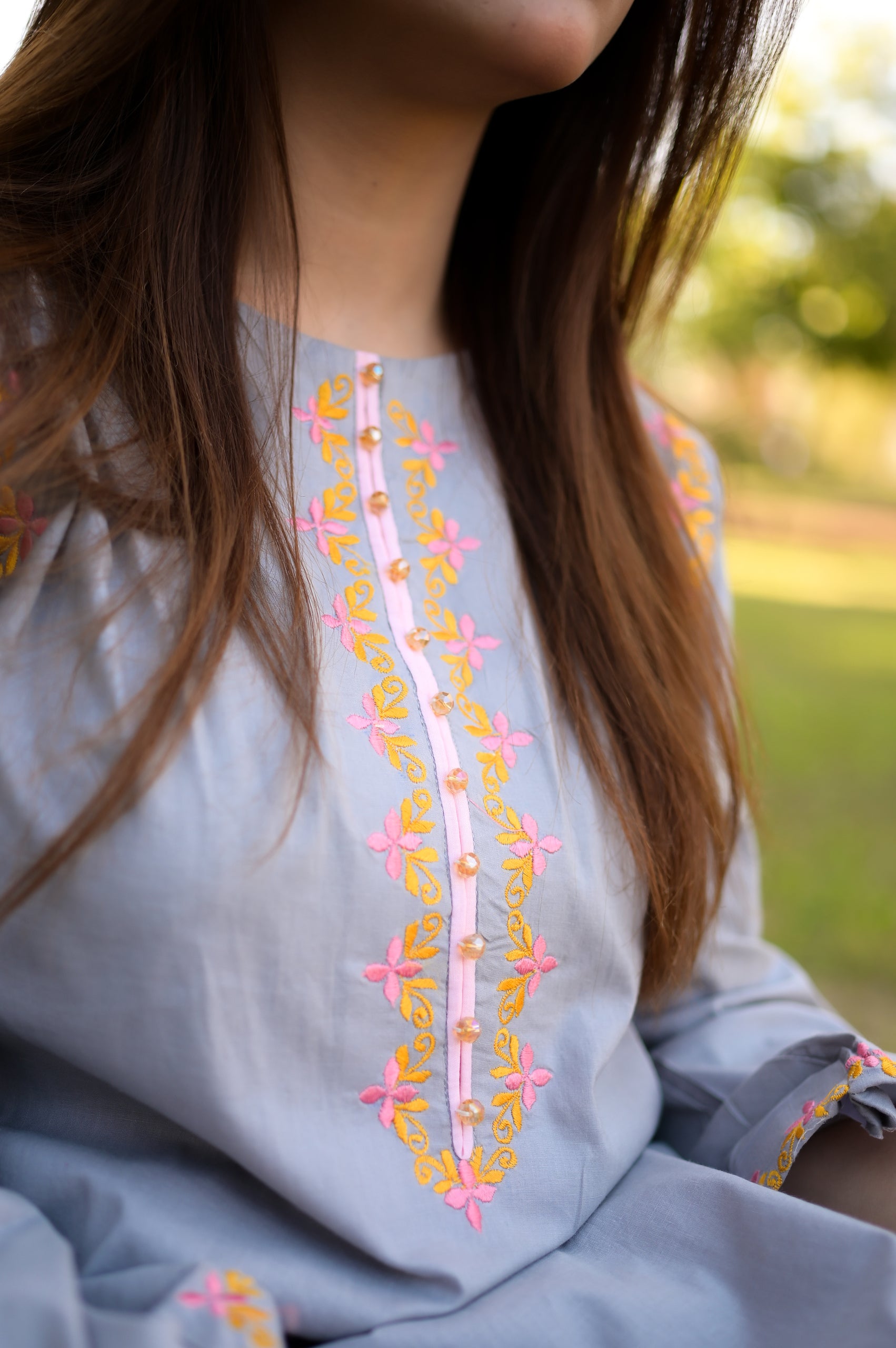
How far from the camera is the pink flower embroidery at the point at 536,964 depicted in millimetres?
997

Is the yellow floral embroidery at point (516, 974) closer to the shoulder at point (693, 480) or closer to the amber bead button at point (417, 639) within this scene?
the amber bead button at point (417, 639)

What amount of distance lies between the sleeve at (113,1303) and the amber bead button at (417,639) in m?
0.54

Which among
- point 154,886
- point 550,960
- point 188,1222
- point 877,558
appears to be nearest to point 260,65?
point 154,886

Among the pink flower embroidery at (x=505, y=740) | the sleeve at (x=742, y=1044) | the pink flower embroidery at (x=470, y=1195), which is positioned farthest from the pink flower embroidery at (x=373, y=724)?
the sleeve at (x=742, y=1044)

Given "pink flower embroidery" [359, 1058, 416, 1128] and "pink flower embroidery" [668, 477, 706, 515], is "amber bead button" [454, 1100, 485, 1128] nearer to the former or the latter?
"pink flower embroidery" [359, 1058, 416, 1128]

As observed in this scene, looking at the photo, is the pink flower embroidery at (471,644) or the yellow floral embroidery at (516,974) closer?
the yellow floral embroidery at (516,974)

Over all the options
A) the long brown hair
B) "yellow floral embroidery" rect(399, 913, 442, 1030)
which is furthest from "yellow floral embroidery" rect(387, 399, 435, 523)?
"yellow floral embroidery" rect(399, 913, 442, 1030)

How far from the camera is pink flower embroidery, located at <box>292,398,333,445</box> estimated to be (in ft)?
3.67

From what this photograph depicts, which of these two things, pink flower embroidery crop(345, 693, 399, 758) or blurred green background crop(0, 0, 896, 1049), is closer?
pink flower embroidery crop(345, 693, 399, 758)

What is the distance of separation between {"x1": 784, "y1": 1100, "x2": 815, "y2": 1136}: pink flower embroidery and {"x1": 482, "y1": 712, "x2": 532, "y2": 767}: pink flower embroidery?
0.42 metres

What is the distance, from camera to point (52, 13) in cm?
105

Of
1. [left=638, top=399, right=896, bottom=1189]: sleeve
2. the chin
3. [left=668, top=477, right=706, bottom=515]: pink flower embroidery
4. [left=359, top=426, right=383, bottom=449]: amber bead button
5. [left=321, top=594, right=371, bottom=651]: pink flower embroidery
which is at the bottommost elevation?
[left=638, top=399, right=896, bottom=1189]: sleeve

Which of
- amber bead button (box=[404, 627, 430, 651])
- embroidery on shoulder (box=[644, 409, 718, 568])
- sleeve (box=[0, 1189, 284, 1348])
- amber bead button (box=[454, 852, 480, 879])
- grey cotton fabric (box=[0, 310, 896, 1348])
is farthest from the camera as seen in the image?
embroidery on shoulder (box=[644, 409, 718, 568])

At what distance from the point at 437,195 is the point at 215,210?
29 cm
